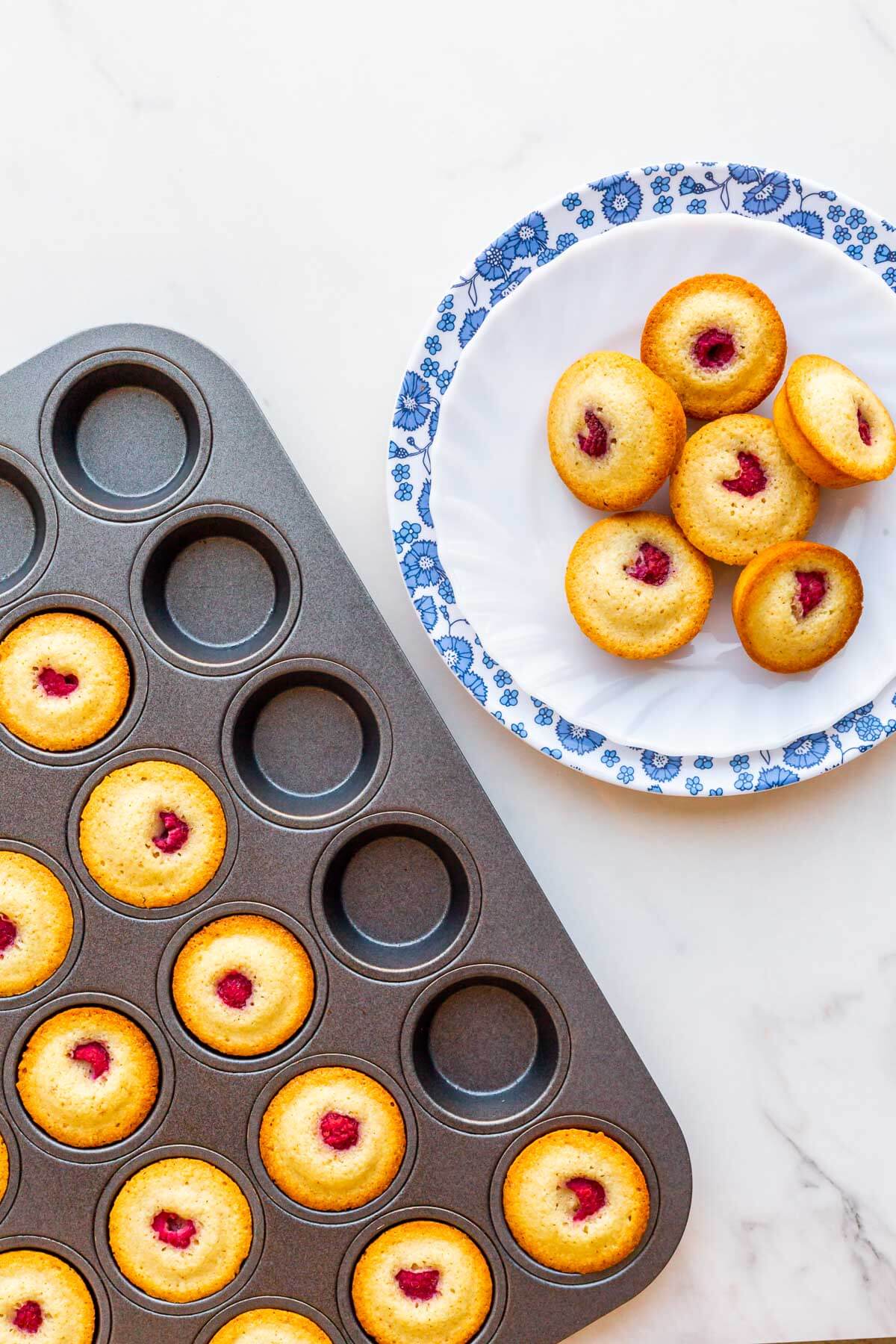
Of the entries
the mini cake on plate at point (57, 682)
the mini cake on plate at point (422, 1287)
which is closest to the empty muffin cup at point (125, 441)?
the mini cake on plate at point (57, 682)

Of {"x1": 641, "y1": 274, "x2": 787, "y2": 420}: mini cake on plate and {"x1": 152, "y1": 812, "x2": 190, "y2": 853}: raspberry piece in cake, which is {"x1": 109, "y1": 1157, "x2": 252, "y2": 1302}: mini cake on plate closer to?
{"x1": 152, "y1": 812, "x2": 190, "y2": 853}: raspberry piece in cake

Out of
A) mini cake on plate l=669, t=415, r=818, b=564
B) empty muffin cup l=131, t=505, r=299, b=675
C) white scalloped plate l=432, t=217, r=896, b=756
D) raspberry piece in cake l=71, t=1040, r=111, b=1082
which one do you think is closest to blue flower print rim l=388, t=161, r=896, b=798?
white scalloped plate l=432, t=217, r=896, b=756

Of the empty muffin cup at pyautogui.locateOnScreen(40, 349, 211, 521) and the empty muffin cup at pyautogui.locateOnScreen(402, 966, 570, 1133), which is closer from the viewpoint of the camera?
the empty muffin cup at pyautogui.locateOnScreen(40, 349, 211, 521)

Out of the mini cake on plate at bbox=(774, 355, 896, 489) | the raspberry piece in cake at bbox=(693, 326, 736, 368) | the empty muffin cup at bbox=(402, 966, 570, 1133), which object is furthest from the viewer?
the empty muffin cup at bbox=(402, 966, 570, 1133)

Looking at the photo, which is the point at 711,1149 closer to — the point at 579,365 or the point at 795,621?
the point at 795,621

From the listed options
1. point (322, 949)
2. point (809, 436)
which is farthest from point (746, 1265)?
point (809, 436)

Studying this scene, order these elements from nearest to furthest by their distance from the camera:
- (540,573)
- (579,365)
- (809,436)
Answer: (809,436), (579,365), (540,573)

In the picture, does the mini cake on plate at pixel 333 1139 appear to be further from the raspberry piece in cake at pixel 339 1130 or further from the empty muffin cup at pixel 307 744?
the empty muffin cup at pixel 307 744
